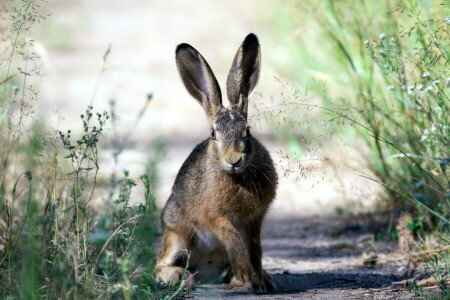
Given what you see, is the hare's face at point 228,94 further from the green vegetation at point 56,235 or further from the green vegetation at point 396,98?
the green vegetation at point 56,235

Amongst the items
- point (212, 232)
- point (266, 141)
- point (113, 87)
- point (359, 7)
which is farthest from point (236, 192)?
point (113, 87)

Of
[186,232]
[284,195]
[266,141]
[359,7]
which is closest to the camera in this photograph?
[186,232]

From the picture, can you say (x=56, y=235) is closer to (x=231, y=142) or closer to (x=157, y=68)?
(x=231, y=142)

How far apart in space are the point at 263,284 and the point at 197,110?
6258mm

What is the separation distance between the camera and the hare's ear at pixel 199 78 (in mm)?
5098

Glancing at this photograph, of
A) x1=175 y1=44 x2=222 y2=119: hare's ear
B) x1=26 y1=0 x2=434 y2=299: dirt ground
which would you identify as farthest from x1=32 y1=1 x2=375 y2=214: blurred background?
x1=175 y1=44 x2=222 y2=119: hare's ear

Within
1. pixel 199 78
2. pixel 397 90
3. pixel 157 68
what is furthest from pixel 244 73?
pixel 157 68

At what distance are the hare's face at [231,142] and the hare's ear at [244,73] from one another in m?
0.20

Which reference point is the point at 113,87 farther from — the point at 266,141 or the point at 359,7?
the point at 359,7

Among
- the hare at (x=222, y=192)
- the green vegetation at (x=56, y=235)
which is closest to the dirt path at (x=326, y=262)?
the hare at (x=222, y=192)

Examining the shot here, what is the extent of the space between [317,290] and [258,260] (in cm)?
44

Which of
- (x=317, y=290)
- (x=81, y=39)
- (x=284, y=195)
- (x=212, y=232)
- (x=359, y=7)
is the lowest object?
(x=317, y=290)

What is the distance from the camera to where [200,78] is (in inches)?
206

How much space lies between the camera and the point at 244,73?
16.9 ft
